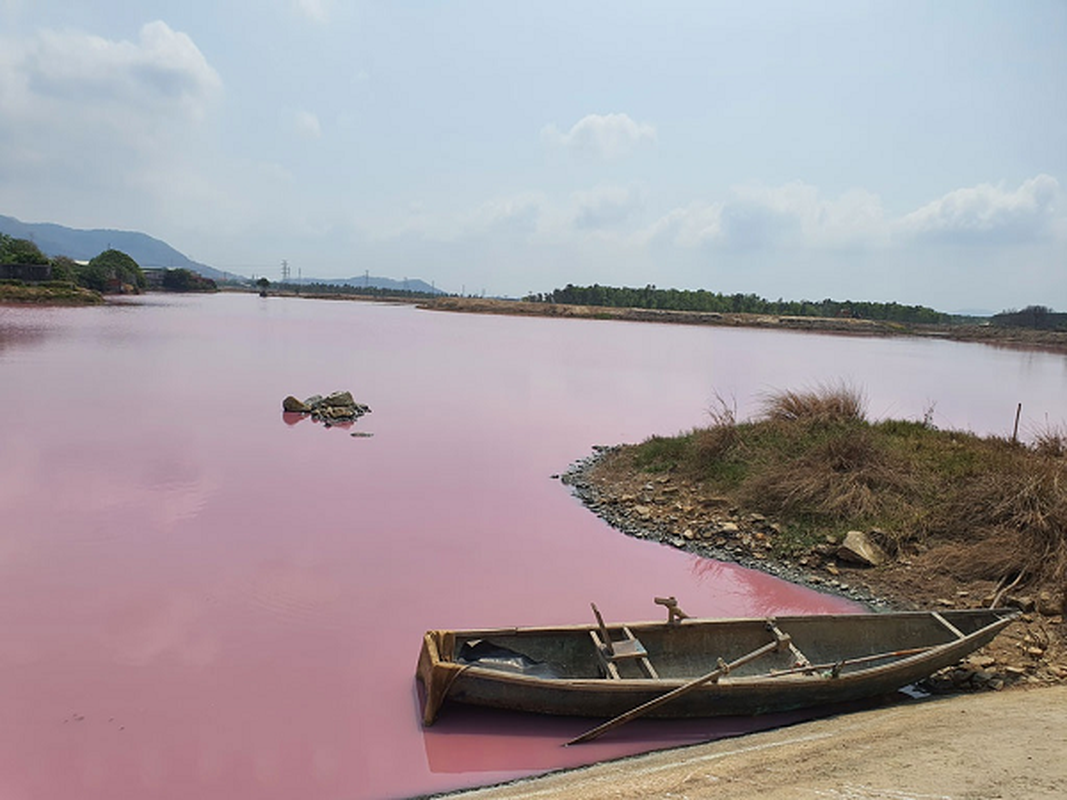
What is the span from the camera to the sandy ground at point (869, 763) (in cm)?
419

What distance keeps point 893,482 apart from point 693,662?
571cm

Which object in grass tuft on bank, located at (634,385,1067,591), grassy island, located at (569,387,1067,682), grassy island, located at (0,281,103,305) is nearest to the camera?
grassy island, located at (569,387,1067,682)

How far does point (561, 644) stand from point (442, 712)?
3.61ft

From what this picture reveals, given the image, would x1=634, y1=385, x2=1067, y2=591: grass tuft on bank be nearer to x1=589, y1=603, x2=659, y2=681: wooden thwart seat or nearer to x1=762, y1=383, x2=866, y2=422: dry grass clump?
x1=762, y1=383, x2=866, y2=422: dry grass clump

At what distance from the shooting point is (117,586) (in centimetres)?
738

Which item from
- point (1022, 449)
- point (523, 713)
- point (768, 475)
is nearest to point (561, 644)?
point (523, 713)

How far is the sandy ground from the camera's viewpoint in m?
4.19

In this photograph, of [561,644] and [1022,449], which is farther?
[1022,449]

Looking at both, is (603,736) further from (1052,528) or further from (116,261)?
(116,261)

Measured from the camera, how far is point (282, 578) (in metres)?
7.86

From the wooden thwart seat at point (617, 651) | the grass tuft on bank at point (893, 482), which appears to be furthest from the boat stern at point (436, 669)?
the grass tuft on bank at point (893, 482)

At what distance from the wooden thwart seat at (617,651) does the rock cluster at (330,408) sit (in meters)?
11.8

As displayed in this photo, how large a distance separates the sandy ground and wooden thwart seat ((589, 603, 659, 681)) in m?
0.63

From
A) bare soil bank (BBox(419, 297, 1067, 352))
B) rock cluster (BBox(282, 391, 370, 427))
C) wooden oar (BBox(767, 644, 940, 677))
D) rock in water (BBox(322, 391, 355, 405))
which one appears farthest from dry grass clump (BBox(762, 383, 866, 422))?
bare soil bank (BBox(419, 297, 1067, 352))
